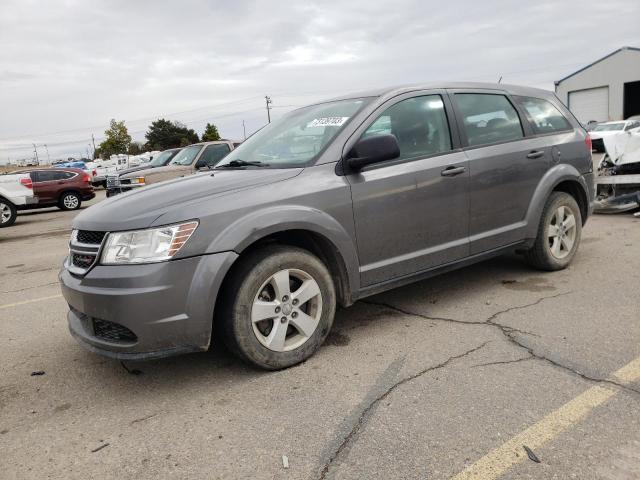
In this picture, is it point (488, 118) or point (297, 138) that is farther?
point (488, 118)

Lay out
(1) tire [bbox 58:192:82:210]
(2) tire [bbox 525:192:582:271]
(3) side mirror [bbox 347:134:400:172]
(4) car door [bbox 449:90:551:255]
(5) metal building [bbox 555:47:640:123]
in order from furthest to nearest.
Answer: (5) metal building [bbox 555:47:640:123] → (1) tire [bbox 58:192:82:210] → (2) tire [bbox 525:192:582:271] → (4) car door [bbox 449:90:551:255] → (3) side mirror [bbox 347:134:400:172]

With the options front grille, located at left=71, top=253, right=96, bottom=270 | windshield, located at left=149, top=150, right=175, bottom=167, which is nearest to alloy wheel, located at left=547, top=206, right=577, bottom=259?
front grille, located at left=71, top=253, right=96, bottom=270

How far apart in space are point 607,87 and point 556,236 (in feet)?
141

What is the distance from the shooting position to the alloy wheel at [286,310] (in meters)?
3.10

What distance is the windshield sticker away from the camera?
3.70 metres

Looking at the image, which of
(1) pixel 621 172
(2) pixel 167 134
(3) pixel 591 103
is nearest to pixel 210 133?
(2) pixel 167 134

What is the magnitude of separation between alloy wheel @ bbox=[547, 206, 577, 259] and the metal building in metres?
38.9

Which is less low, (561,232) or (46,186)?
(46,186)

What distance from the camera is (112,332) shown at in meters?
2.96

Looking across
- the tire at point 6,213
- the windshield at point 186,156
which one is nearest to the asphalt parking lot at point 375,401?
the windshield at point 186,156

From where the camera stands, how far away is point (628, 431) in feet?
7.69

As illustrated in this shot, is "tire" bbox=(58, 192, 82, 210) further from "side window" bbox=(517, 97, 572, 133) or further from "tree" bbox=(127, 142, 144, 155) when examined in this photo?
"tree" bbox=(127, 142, 144, 155)

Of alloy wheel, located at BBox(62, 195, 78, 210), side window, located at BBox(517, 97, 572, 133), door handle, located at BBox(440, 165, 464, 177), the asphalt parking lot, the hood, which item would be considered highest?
side window, located at BBox(517, 97, 572, 133)

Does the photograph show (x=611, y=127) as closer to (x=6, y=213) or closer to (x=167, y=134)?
(x=6, y=213)
